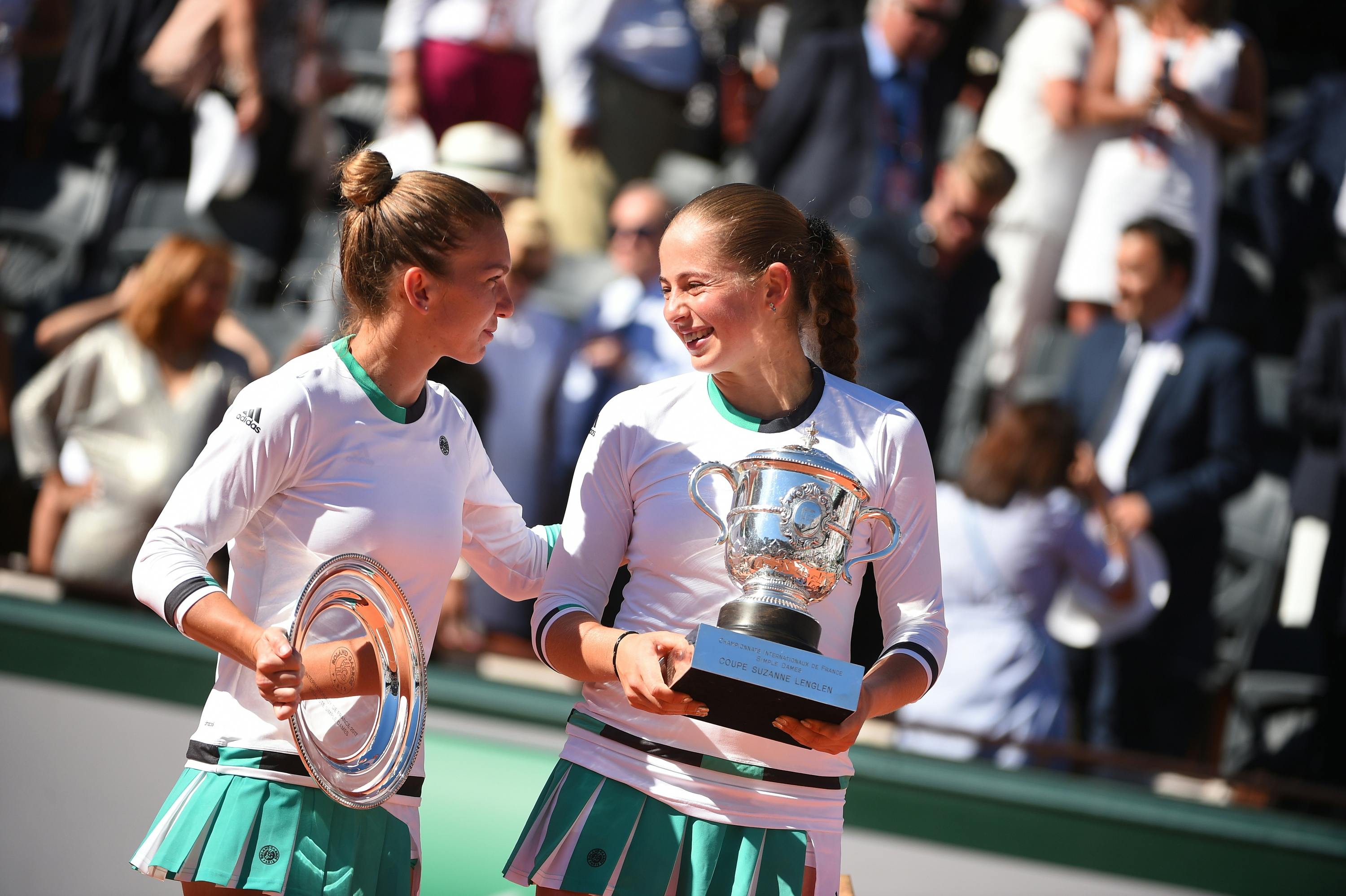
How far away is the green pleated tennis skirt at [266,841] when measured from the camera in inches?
70.8

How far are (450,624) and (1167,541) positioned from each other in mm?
2408

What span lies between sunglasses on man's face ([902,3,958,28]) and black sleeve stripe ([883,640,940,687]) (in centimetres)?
342

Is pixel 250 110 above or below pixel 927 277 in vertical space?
above

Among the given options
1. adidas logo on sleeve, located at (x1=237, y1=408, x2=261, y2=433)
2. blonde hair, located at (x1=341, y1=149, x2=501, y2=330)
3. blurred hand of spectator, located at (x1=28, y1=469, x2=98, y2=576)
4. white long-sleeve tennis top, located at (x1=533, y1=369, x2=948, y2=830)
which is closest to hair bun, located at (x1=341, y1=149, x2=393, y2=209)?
blonde hair, located at (x1=341, y1=149, x2=501, y2=330)

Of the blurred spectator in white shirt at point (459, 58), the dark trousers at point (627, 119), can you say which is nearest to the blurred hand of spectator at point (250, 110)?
the blurred spectator in white shirt at point (459, 58)

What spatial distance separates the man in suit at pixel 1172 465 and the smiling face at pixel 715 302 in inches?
106

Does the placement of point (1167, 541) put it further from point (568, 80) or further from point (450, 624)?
point (568, 80)

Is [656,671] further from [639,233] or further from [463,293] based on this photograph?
[639,233]

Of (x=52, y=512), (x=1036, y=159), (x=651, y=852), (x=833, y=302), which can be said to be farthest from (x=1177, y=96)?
(x=52, y=512)

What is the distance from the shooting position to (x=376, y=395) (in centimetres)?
194

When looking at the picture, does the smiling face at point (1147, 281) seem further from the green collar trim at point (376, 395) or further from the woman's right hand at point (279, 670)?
the woman's right hand at point (279, 670)

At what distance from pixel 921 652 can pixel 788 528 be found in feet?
0.90

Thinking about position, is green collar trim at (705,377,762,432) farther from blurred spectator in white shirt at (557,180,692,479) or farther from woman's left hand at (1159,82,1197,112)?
woman's left hand at (1159,82,1197,112)

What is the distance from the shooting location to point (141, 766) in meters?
4.04
